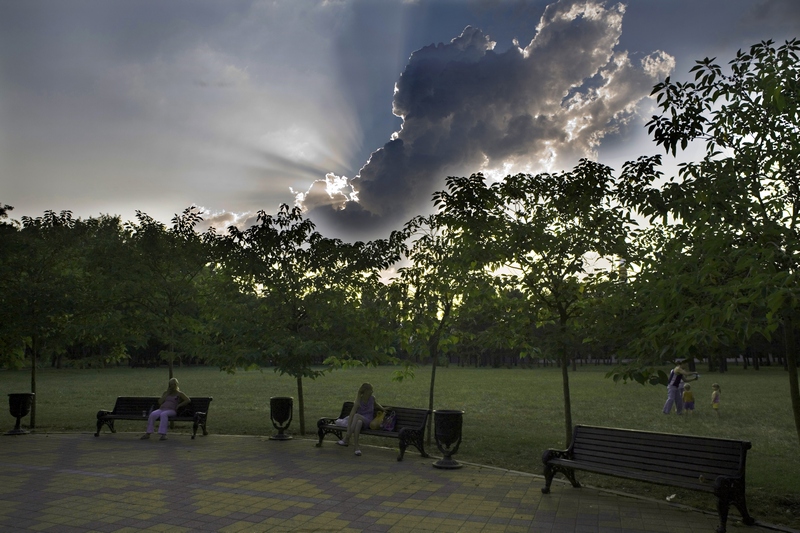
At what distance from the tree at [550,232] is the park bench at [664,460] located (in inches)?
72.0

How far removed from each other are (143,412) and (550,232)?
30.8 feet

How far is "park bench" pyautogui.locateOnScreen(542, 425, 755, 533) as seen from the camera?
20.3 feet

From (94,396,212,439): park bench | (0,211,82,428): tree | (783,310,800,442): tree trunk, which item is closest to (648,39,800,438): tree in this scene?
(783,310,800,442): tree trunk

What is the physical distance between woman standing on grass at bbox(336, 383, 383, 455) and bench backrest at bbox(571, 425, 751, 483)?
4.19 metres

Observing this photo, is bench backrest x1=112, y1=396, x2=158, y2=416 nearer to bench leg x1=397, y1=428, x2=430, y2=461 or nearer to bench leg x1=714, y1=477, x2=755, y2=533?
bench leg x1=397, y1=428, x2=430, y2=461

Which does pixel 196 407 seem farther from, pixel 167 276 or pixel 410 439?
pixel 410 439

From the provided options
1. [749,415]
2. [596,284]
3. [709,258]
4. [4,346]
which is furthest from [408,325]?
[749,415]

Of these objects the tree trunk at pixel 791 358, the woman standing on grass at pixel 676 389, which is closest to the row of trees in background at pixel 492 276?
the tree trunk at pixel 791 358

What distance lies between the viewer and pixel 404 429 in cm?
1018

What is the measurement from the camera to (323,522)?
6355 mm

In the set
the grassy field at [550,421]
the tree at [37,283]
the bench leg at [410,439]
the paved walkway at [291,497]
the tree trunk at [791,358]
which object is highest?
the tree at [37,283]

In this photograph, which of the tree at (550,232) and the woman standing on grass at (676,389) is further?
the woman standing on grass at (676,389)

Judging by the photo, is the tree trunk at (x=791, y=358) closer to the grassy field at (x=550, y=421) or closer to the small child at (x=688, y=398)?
the grassy field at (x=550, y=421)

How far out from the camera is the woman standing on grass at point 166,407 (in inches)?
488
